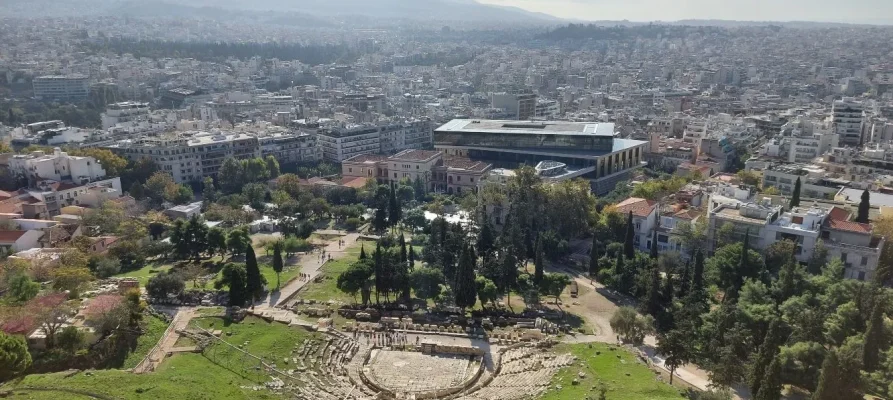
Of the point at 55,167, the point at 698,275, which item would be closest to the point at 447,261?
the point at 698,275

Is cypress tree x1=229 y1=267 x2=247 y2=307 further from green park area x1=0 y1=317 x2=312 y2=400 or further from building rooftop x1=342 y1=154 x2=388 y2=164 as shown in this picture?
building rooftop x1=342 y1=154 x2=388 y2=164

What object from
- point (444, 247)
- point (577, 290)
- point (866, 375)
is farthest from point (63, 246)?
point (866, 375)

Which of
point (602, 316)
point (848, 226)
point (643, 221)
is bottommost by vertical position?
point (602, 316)

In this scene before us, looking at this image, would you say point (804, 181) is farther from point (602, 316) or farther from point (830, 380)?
point (830, 380)

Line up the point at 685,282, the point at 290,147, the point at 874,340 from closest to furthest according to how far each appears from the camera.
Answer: the point at 874,340 → the point at 685,282 → the point at 290,147

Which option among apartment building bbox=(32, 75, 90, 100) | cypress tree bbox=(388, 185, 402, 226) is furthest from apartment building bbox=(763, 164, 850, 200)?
apartment building bbox=(32, 75, 90, 100)

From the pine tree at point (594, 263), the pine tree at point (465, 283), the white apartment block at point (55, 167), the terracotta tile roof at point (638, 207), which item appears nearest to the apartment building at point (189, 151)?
the white apartment block at point (55, 167)
